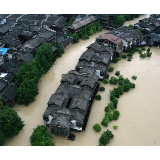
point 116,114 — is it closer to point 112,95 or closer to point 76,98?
point 112,95

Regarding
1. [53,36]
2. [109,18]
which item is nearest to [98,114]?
[53,36]

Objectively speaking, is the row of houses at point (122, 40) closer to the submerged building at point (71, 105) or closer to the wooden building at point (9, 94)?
the submerged building at point (71, 105)

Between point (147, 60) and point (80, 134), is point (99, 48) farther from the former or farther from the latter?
point (80, 134)

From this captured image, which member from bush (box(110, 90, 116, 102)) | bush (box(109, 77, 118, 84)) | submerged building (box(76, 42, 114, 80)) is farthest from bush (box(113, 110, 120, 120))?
submerged building (box(76, 42, 114, 80))

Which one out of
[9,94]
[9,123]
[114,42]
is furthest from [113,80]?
[9,123]

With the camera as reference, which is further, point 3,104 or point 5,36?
point 5,36

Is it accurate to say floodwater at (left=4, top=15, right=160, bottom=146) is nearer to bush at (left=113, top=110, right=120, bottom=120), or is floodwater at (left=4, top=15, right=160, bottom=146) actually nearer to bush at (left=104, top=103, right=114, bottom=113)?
bush at (left=113, top=110, right=120, bottom=120)
